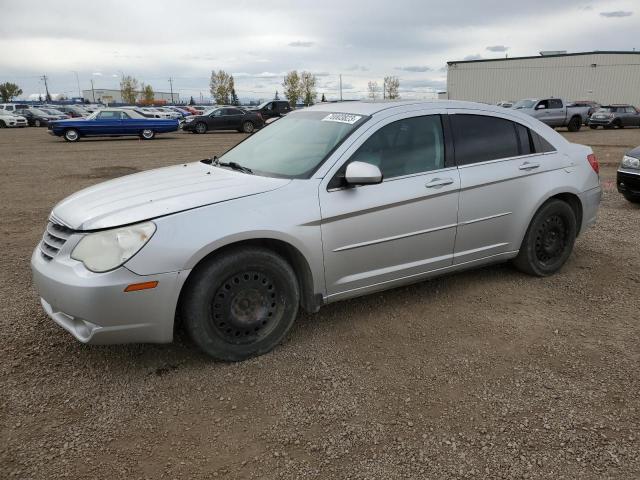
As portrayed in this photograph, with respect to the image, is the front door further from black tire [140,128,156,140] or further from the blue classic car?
black tire [140,128,156,140]

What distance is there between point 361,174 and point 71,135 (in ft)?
74.0

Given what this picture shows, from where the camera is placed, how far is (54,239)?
3193 millimetres

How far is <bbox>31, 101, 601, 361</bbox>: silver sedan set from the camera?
9.51ft

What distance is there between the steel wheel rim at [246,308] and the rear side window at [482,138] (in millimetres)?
1859

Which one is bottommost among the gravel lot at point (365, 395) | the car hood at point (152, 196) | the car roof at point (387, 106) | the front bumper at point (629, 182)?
the gravel lot at point (365, 395)

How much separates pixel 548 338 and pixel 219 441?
2372 millimetres

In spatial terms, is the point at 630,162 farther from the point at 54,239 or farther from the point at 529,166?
the point at 54,239

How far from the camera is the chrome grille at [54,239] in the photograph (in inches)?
121

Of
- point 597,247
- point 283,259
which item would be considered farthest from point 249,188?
point 597,247

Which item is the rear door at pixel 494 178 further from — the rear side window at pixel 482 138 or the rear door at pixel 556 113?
the rear door at pixel 556 113

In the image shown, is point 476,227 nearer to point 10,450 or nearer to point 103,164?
point 10,450

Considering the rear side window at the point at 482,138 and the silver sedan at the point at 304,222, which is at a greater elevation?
the rear side window at the point at 482,138

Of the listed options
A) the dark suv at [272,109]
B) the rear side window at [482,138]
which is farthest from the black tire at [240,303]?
the dark suv at [272,109]

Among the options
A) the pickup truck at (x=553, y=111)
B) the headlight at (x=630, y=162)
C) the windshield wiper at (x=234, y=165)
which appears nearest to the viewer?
the windshield wiper at (x=234, y=165)
